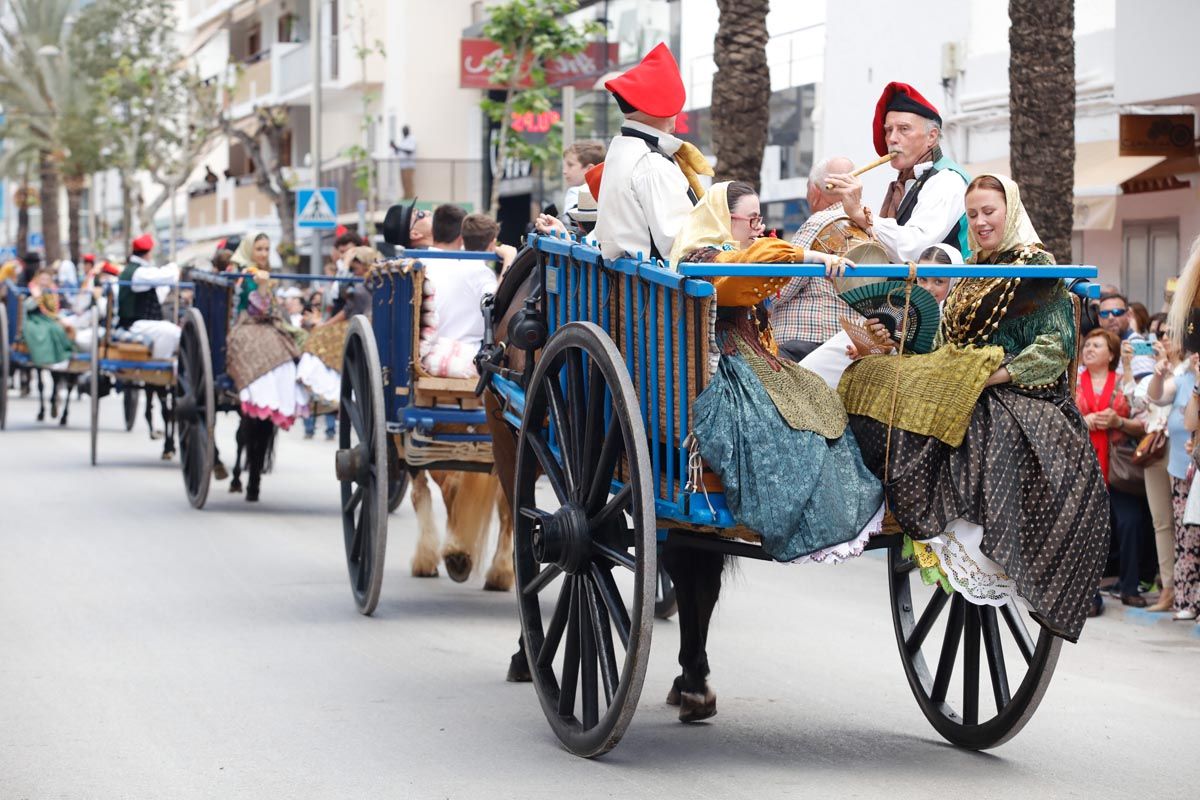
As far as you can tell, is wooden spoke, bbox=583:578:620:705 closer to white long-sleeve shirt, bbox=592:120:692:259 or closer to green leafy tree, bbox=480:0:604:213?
white long-sleeve shirt, bbox=592:120:692:259

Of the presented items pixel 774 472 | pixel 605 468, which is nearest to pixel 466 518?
pixel 605 468

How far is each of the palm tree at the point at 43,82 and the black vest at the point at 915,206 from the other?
48.5m

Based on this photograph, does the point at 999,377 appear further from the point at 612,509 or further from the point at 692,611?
the point at 692,611

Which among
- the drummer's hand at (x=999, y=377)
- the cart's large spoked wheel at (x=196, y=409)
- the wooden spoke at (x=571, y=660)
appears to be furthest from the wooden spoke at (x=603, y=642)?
the cart's large spoked wheel at (x=196, y=409)

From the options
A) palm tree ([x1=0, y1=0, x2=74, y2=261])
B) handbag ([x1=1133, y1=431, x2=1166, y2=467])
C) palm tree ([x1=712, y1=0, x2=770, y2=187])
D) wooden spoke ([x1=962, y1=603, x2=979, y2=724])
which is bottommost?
wooden spoke ([x1=962, y1=603, x2=979, y2=724])

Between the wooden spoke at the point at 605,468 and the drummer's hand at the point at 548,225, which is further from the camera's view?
the drummer's hand at the point at 548,225

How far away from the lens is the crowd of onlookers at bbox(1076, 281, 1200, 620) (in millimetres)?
10461

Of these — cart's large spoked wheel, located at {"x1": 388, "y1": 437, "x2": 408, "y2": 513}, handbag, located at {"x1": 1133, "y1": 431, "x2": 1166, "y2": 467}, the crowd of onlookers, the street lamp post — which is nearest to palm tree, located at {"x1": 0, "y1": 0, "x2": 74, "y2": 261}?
the street lamp post

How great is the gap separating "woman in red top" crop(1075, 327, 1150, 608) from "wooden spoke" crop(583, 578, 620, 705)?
17.4ft

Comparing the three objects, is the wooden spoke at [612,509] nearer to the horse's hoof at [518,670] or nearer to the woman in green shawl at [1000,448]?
the woman in green shawl at [1000,448]

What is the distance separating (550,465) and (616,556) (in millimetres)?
764

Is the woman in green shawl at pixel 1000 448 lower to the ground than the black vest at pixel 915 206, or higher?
lower

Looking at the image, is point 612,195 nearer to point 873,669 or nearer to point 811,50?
point 873,669

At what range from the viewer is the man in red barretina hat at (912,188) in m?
6.69
